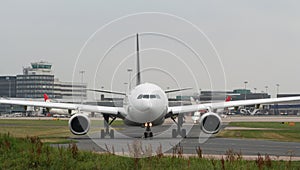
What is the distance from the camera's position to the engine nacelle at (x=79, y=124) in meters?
35.4

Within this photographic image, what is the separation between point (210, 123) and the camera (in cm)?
3606

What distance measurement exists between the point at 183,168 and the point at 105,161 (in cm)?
282

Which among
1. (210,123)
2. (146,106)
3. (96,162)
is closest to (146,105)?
(146,106)

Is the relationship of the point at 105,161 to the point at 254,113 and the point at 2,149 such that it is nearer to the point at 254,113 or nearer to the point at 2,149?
the point at 2,149

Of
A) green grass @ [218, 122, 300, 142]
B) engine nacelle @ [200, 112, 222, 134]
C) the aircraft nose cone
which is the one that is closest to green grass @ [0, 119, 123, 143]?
the aircraft nose cone

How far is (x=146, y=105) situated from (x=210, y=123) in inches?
219

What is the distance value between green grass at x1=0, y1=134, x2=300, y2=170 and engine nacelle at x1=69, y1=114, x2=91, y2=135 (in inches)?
638

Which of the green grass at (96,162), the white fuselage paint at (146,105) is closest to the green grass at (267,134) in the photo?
the white fuselage paint at (146,105)

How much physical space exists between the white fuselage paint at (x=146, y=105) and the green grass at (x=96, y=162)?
1449cm

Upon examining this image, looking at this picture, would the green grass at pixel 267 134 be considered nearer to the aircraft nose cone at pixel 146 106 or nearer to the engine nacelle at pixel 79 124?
the aircraft nose cone at pixel 146 106

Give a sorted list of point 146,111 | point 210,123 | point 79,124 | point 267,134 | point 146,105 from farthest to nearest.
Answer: point 267,134 < point 210,123 < point 79,124 < point 146,111 < point 146,105

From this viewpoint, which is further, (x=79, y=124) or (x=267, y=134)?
(x=267, y=134)

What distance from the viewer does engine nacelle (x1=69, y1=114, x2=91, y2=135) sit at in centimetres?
3538

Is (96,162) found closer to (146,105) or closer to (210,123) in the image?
(146,105)
